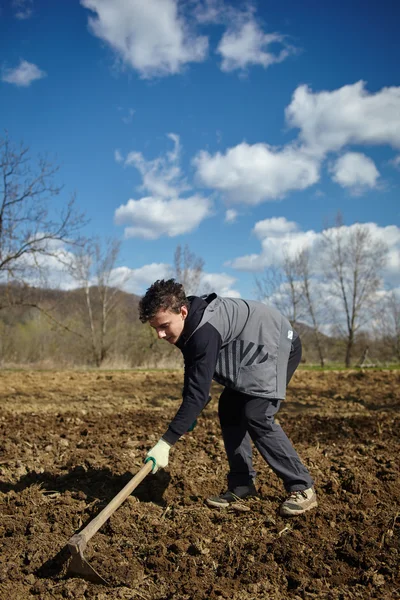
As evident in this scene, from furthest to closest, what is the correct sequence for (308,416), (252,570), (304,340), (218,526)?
(304,340), (308,416), (218,526), (252,570)

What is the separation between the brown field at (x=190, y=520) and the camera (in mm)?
2809

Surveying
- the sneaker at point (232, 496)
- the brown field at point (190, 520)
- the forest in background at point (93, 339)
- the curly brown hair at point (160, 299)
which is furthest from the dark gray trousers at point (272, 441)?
the forest in background at point (93, 339)

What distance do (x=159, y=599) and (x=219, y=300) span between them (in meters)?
1.87

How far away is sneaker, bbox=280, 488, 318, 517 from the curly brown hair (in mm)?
1603

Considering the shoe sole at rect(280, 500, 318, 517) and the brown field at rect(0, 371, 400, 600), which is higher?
the shoe sole at rect(280, 500, 318, 517)

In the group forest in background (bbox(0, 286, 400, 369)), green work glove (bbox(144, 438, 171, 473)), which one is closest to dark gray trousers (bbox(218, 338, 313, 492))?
green work glove (bbox(144, 438, 171, 473))

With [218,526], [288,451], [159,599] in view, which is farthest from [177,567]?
[288,451]

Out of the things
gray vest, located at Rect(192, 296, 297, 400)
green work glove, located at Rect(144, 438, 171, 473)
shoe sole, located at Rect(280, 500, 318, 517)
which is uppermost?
gray vest, located at Rect(192, 296, 297, 400)

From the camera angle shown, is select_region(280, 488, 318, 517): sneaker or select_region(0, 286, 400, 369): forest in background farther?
select_region(0, 286, 400, 369): forest in background

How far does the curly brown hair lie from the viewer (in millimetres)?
3201

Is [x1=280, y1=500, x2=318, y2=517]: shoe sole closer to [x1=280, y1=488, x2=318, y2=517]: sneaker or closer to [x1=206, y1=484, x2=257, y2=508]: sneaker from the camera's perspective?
[x1=280, y1=488, x2=318, y2=517]: sneaker

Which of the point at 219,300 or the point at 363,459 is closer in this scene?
the point at 219,300

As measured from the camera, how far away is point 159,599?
269 cm

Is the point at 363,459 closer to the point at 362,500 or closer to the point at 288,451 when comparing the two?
the point at 362,500
